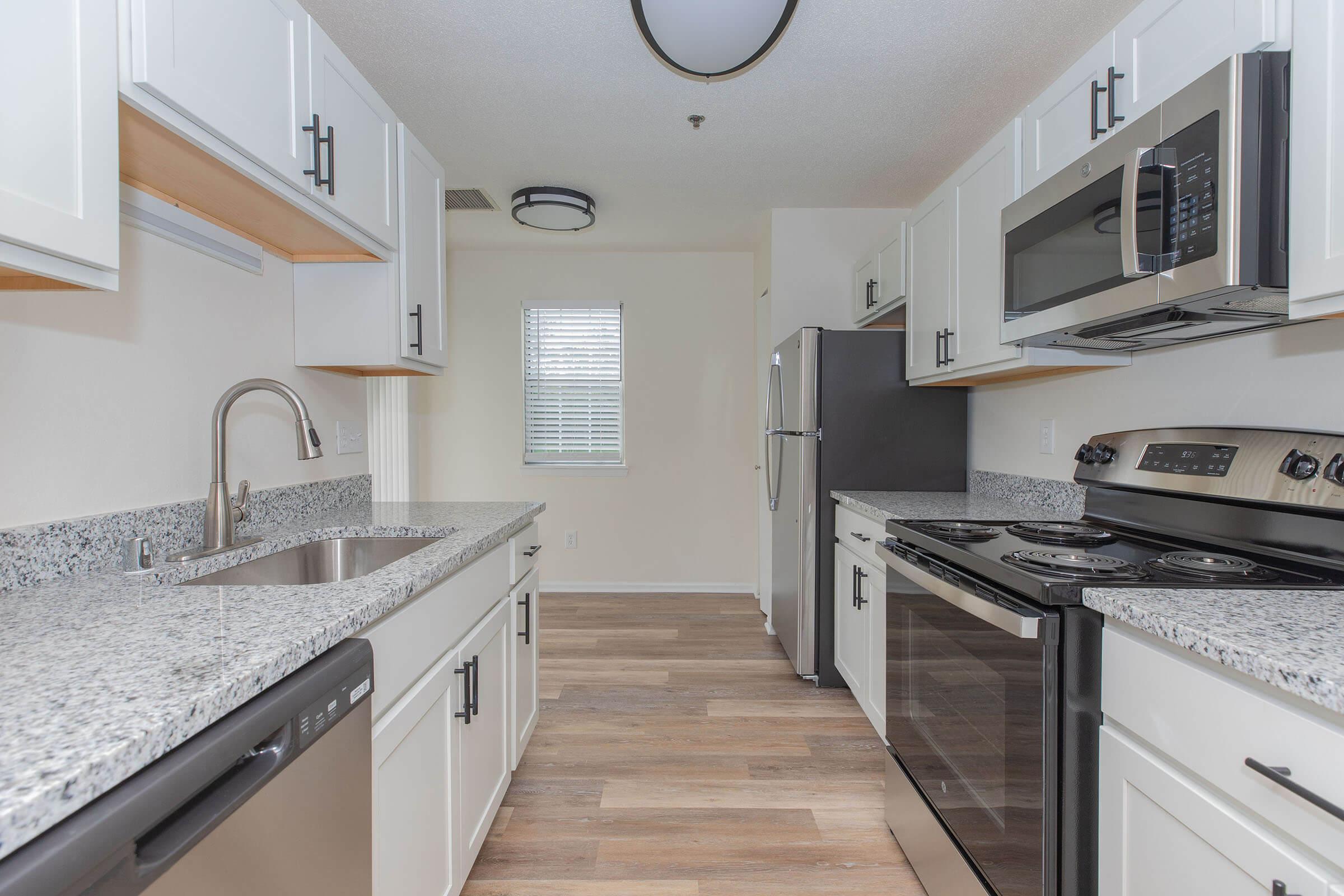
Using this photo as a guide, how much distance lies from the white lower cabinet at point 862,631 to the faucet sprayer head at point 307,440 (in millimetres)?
1588

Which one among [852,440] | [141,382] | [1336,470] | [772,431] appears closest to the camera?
[1336,470]

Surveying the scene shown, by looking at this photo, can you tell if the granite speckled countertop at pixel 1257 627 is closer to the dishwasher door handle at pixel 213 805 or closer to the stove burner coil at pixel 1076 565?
Result: the stove burner coil at pixel 1076 565

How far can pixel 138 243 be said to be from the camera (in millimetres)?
1440

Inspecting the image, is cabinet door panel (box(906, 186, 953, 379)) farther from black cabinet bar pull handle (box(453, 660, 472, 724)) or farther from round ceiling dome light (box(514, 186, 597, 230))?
black cabinet bar pull handle (box(453, 660, 472, 724))

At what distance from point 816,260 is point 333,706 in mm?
3486

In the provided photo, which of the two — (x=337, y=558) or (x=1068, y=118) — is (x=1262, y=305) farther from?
(x=337, y=558)

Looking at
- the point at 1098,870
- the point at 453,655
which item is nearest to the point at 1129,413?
the point at 1098,870

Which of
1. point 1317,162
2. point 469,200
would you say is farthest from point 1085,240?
point 469,200

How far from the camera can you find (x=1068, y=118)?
167 cm

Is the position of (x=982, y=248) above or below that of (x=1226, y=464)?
above

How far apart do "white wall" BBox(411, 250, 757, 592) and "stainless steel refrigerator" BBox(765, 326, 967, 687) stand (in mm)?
1704

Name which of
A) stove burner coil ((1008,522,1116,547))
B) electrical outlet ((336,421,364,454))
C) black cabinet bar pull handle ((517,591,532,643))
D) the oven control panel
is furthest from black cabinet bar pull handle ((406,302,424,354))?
the oven control panel

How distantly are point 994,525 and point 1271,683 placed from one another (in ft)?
3.86

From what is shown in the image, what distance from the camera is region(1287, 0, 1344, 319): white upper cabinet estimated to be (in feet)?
3.32
